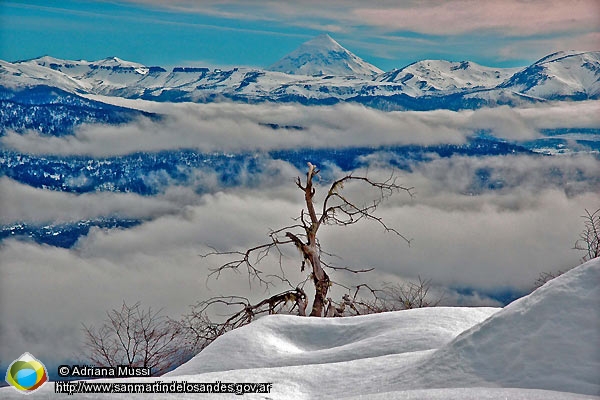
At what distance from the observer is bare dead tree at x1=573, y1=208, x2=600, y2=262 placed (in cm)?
1371

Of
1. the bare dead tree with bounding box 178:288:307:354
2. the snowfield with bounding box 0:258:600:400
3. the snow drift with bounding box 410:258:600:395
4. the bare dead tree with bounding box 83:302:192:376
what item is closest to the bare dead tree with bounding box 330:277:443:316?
the bare dead tree with bounding box 178:288:307:354

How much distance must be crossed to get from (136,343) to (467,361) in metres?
8.48

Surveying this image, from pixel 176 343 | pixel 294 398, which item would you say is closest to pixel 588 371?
pixel 294 398

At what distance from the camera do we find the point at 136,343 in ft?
40.2

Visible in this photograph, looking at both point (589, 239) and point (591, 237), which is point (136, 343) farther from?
point (591, 237)

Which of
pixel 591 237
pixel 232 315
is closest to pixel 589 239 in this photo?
pixel 591 237

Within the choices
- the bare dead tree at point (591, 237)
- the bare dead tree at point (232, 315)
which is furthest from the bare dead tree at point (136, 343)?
the bare dead tree at point (591, 237)

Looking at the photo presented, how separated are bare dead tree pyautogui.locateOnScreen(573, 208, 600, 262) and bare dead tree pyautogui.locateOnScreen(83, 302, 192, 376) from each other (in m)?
8.75

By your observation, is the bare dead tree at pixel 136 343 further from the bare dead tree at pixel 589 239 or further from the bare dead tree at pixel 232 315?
the bare dead tree at pixel 589 239

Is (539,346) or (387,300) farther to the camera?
(387,300)

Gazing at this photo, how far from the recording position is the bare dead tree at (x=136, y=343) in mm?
11930

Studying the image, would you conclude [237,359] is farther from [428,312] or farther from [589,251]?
[589,251]

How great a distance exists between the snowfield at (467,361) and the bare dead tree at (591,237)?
818 centimetres

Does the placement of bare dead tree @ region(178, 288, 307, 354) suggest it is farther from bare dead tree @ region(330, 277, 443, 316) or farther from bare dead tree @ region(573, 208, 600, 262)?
bare dead tree @ region(573, 208, 600, 262)
